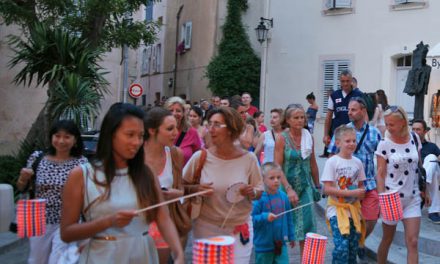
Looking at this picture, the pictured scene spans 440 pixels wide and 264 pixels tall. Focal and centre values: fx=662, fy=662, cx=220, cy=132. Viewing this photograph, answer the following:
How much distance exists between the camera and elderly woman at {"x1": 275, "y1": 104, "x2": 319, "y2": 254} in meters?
7.02

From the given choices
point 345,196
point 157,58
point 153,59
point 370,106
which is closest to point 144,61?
point 153,59

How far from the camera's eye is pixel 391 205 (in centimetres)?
609

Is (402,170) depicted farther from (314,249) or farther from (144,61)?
(144,61)

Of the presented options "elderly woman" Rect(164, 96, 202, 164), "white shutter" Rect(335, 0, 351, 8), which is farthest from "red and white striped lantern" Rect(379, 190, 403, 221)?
"white shutter" Rect(335, 0, 351, 8)

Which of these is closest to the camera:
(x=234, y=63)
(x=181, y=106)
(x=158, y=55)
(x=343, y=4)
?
(x=181, y=106)

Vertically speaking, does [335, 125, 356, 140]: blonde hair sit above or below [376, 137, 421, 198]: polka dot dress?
above

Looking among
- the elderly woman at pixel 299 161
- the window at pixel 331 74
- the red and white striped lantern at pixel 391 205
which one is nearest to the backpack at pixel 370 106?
the elderly woman at pixel 299 161

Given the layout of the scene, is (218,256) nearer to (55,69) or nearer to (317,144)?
(55,69)

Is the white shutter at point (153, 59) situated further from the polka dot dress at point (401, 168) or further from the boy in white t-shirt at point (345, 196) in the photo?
the polka dot dress at point (401, 168)

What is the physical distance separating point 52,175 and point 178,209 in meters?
1.16

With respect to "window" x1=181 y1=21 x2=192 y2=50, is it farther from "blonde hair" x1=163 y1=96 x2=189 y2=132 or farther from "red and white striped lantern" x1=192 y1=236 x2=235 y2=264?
"red and white striped lantern" x1=192 y1=236 x2=235 y2=264

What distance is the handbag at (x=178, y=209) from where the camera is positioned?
204 inches

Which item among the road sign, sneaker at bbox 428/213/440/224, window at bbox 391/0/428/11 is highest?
window at bbox 391/0/428/11

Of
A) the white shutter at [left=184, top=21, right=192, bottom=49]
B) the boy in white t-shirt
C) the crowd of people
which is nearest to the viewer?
the crowd of people
